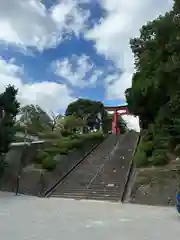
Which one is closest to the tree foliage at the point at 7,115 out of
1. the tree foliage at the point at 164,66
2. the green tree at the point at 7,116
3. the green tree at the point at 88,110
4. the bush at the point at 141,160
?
the green tree at the point at 7,116

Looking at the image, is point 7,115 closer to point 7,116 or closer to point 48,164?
point 7,116

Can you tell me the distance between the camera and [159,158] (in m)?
21.8

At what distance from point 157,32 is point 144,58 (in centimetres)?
236

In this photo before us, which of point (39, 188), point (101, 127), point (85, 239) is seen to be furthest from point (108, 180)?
point (101, 127)

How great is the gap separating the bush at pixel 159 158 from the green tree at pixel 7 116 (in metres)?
9.02

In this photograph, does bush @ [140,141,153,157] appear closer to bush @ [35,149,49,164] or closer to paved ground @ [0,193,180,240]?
bush @ [35,149,49,164]

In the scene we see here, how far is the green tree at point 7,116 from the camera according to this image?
1909cm

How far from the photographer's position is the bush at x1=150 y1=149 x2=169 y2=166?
21703mm

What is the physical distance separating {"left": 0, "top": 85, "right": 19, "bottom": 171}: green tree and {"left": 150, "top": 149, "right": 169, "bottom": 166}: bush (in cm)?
902

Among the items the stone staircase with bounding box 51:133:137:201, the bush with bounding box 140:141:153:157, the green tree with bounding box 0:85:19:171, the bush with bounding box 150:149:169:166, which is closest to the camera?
the stone staircase with bounding box 51:133:137:201

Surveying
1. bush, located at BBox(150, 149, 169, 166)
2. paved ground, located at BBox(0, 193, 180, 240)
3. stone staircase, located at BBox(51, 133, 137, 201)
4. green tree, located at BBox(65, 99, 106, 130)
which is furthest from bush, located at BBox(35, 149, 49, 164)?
green tree, located at BBox(65, 99, 106, 130)

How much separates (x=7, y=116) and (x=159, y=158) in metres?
9.82

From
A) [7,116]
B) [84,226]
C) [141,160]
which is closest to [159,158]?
[141,160]

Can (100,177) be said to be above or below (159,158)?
below
